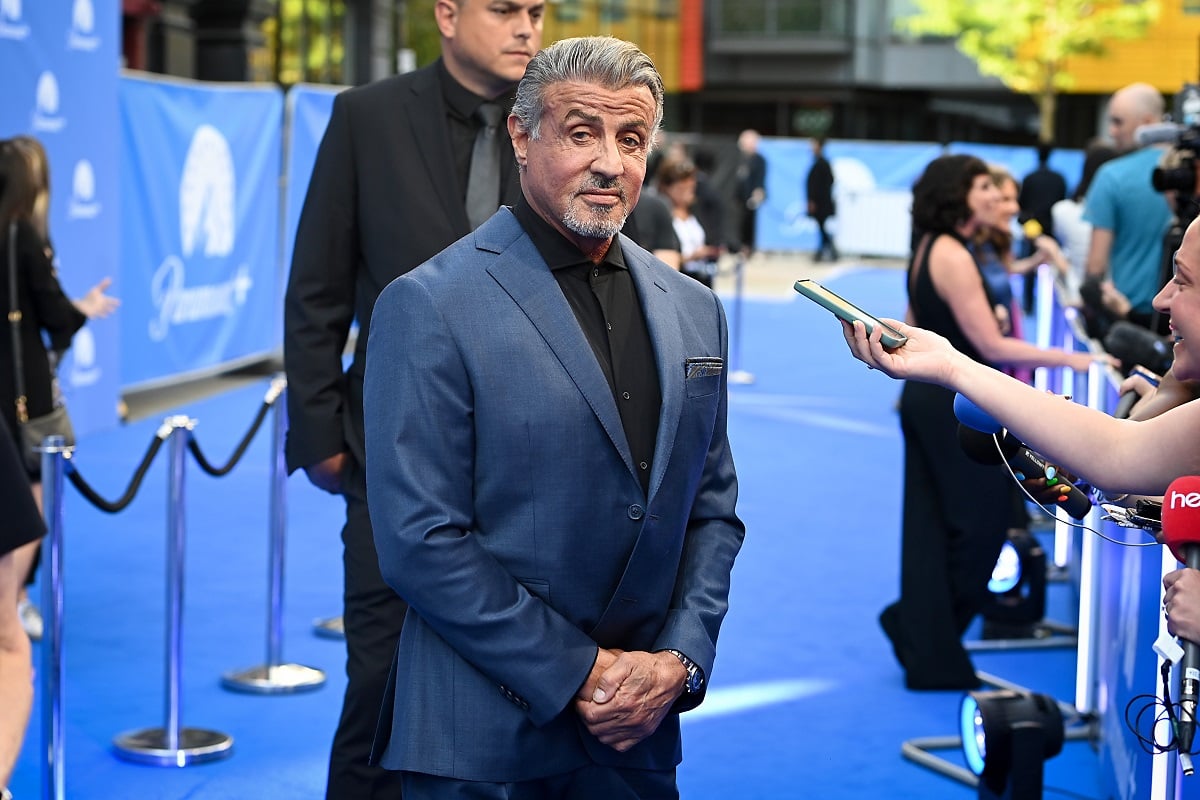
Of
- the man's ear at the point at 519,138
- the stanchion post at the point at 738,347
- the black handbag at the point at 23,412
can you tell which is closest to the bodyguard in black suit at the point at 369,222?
the man's ear at the point at 519,138

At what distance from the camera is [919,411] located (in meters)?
6.62

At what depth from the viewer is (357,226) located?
4355 mm

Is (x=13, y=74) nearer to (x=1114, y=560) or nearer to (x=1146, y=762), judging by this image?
(x=1114, y=560)

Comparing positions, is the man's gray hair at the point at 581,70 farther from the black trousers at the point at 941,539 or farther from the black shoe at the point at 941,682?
the black shoe at the point at 941,682

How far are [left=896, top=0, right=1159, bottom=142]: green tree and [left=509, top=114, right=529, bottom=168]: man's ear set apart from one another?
38438 mm

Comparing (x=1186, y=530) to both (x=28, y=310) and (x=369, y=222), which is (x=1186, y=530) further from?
(x=28, y=310)

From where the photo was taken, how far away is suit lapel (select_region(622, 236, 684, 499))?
9.95 ft

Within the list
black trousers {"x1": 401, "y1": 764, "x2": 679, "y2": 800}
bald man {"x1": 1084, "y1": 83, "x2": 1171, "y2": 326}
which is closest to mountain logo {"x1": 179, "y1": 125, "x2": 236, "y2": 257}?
bald man {"x1": 1084, "y1": 83, "x2": 1171, "y2": 326}

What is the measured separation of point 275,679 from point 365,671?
256cm

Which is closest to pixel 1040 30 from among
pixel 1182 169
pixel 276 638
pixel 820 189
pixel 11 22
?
pixel 820 189

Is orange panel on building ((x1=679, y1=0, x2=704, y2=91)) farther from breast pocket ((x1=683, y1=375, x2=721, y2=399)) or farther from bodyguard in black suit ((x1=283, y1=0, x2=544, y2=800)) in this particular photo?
breast pocket ((x1=683, y1=375, x2=721, y2=399))

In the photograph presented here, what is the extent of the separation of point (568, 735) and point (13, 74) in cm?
795

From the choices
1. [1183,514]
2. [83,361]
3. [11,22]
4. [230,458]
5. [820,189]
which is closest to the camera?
[1183,514]

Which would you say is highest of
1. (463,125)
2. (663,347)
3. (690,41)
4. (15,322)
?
(690,41)
